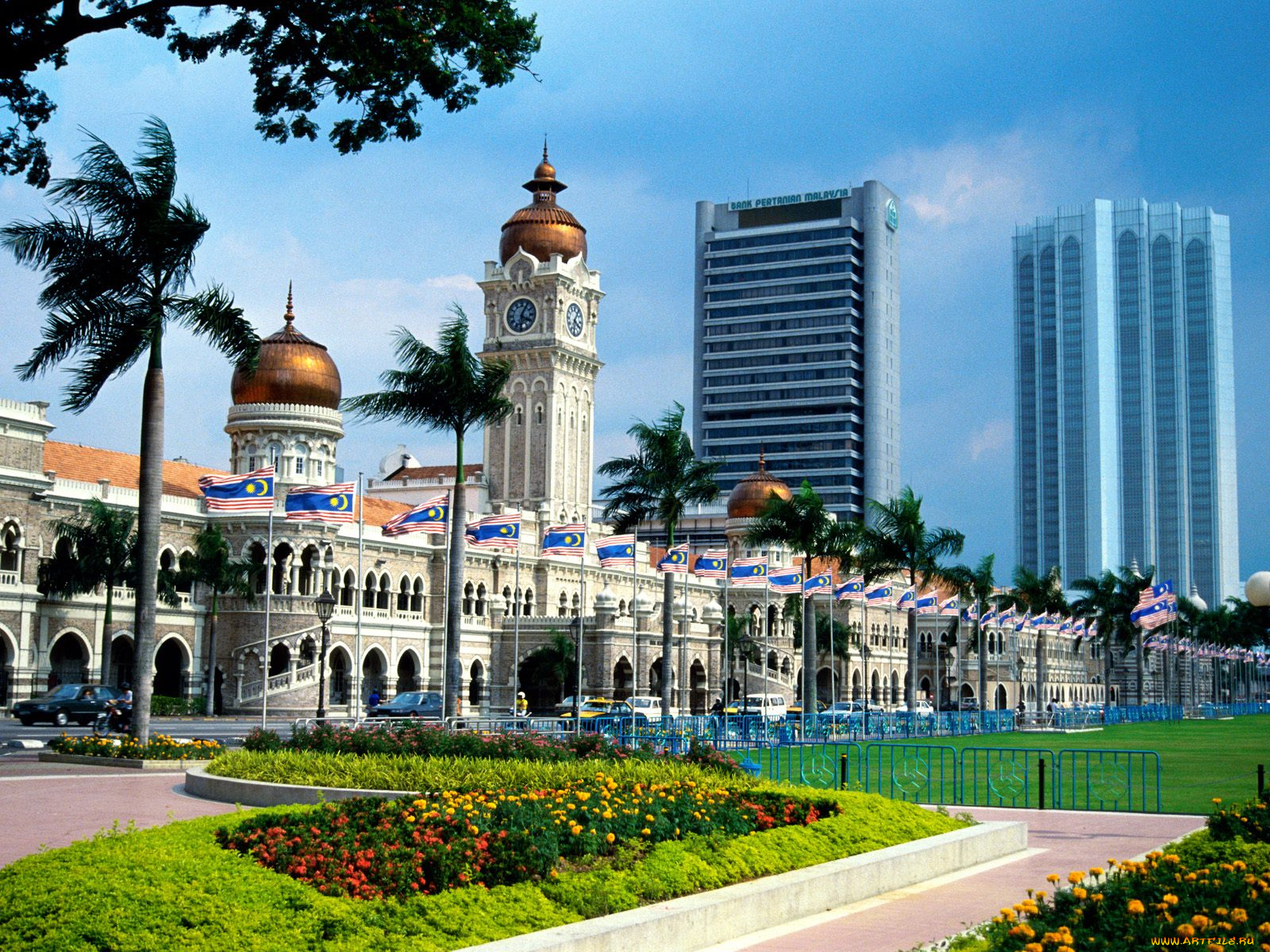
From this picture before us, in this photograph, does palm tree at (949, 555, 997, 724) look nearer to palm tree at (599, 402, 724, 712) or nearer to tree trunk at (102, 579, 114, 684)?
palm tree at (599, 402, 724, 712)

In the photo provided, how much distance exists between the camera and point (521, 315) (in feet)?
302

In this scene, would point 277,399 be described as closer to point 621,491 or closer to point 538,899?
point 621,491

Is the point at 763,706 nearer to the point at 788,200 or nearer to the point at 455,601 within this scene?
the point at 455,601

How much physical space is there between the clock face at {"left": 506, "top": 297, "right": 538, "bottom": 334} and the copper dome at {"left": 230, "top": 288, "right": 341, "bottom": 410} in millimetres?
25226

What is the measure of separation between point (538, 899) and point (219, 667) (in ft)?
175

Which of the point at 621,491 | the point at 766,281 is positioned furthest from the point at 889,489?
the point at 621,491

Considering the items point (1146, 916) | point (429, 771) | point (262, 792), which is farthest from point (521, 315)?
point (1146, 916)

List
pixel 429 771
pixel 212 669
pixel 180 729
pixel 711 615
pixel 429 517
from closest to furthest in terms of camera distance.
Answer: pixel 429 771 < pixel 429 517 < pixel 180 729 < pixel 212 669 < pixel 711 615

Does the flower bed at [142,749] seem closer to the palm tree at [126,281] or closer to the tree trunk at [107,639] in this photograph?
the palm tree at [126,281]

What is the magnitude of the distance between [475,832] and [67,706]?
36.6m

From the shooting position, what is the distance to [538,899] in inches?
397

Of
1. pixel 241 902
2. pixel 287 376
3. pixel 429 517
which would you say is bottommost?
pixel 241 902

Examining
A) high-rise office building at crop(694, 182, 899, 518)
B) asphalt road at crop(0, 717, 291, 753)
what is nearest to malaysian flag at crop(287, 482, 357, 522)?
asphalt road at crop(0, 717, 291, 753)

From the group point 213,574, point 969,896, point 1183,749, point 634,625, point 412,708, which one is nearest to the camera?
point 969,896
